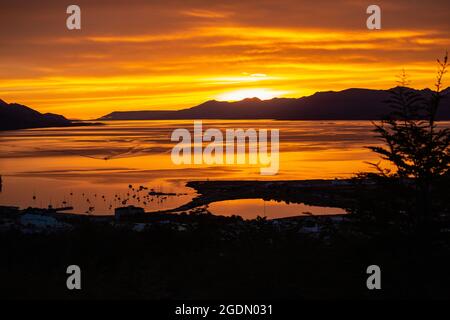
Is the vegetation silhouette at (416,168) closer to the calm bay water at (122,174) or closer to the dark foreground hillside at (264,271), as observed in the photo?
the dark foreground hillside at (264,271)

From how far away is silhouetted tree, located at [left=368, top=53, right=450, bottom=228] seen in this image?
8.89m

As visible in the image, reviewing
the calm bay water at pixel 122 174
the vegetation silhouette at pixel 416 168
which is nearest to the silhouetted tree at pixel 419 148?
the vegetation silhouette at pixel 416 168

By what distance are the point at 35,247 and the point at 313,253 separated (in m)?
6.06

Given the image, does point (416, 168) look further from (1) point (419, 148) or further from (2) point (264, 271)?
(2) point (264, 271)

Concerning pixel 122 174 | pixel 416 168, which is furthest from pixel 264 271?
pixel 122 174

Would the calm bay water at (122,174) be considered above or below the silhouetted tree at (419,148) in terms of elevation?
below

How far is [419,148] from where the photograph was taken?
9062mm

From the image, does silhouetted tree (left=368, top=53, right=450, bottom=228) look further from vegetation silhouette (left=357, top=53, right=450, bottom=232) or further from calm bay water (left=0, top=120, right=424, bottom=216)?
calm bay water (left=0, top=120, right=424, bottom=216)

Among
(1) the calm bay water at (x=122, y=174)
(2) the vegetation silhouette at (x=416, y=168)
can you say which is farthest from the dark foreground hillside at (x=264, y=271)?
(1) the calm bay water at (x=122, y=174)

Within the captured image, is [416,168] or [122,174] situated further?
[122,174]

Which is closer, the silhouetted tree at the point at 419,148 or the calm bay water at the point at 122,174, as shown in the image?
the silhouetted tree at the point at 419,148

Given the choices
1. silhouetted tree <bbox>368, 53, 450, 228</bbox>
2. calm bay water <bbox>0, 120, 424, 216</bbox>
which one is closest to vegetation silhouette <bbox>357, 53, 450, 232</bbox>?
silhouetted tree <bbox>368, 53, 450, 228</bbox>

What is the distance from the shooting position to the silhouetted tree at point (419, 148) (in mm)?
8891
